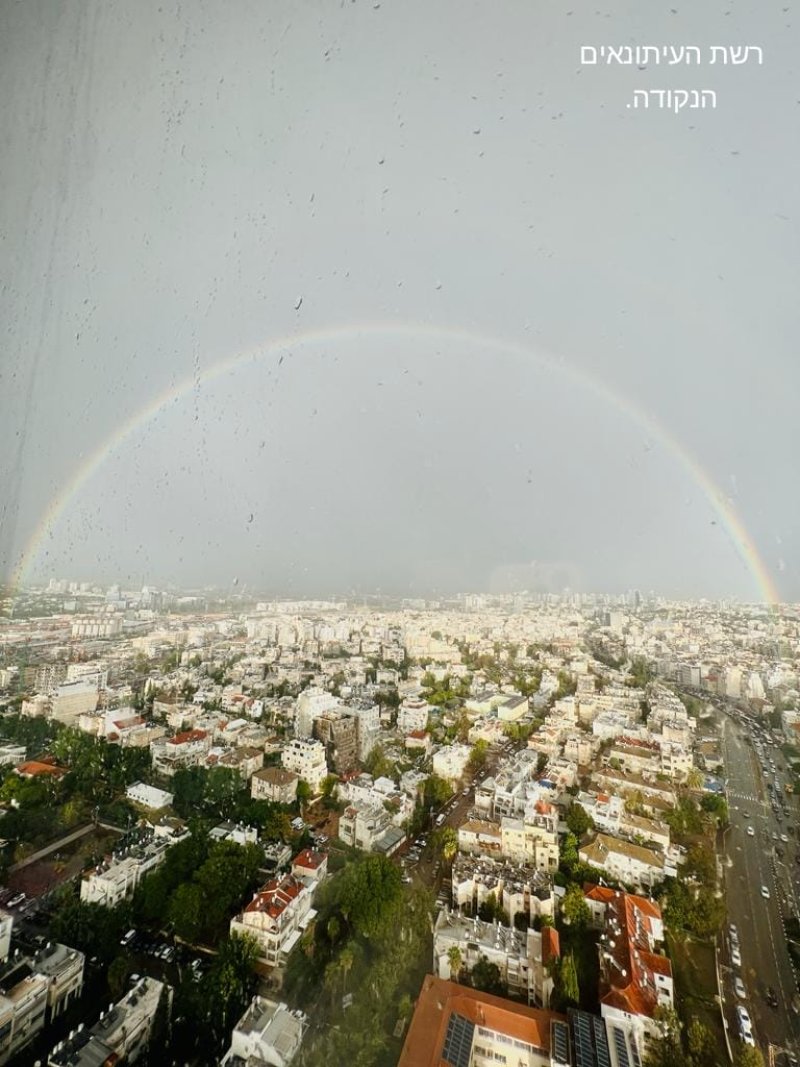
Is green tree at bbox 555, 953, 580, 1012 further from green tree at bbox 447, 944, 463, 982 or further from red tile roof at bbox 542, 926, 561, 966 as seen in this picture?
green tree at bbox 447, 944, 463, 982

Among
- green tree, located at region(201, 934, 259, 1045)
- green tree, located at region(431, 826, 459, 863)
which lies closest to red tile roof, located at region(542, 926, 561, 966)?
green tree, located at region(431, 826, 459, 863)

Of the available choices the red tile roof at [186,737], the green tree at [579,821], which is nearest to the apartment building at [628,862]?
the green tree at [579,821]

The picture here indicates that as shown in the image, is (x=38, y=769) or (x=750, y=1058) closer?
(x=750, y=1058)

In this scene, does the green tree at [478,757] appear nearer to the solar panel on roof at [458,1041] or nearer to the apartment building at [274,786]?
the apartment building at [274,786]

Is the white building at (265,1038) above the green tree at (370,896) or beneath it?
beneath

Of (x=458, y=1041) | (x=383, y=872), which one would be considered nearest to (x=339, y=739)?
(x=383, y=872)

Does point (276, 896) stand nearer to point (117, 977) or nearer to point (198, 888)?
point (198, 888)
